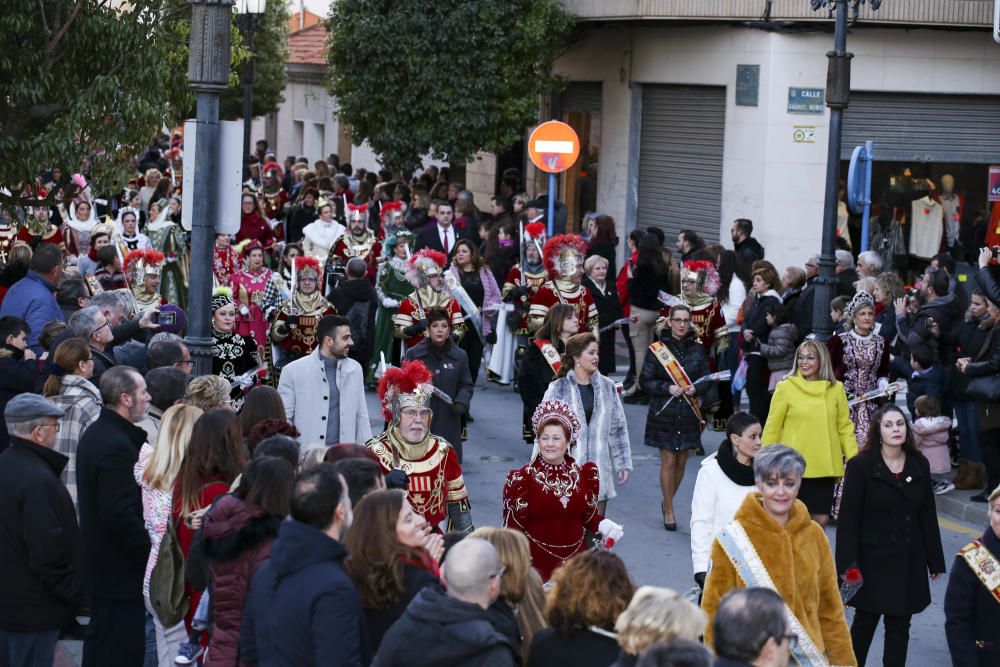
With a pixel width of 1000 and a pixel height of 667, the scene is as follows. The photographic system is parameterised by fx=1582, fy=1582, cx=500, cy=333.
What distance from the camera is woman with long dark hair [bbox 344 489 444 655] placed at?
5.88m

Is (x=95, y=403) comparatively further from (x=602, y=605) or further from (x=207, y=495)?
(x=602, y=605)

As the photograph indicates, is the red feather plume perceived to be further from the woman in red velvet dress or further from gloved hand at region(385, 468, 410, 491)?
gloved hand at region(385, 468, 410, 491)

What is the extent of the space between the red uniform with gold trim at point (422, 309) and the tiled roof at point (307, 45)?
28.2m

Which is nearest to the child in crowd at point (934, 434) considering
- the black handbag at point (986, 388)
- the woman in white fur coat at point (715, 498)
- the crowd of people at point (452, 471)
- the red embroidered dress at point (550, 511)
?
the crowd of people at point (452, 471)

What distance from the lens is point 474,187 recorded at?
3169 cm

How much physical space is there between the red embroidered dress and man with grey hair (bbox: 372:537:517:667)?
9.90ft

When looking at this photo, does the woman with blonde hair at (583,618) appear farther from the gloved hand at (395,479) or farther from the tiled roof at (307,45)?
the tiled roof at (307,45)

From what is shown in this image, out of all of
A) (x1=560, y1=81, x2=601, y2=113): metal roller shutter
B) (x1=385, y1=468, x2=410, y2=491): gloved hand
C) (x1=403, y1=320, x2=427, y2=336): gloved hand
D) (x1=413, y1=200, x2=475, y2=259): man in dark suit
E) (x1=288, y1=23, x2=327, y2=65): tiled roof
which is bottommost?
(x1=385, y1=468, x2=410, y2=491): gloved hand

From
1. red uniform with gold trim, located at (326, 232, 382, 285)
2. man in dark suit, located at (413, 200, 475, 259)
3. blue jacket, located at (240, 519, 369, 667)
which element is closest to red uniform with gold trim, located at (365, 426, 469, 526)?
blue jacket, located at (240, 519, 369, 667)

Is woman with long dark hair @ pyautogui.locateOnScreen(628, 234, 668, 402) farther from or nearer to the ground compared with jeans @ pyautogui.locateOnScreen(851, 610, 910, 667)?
farther from the ground

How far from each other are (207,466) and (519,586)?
72.6 inches

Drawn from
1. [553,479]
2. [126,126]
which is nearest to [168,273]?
[126,126]

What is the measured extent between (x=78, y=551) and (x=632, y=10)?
55.4 ft

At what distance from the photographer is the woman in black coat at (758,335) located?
14.4 meters
